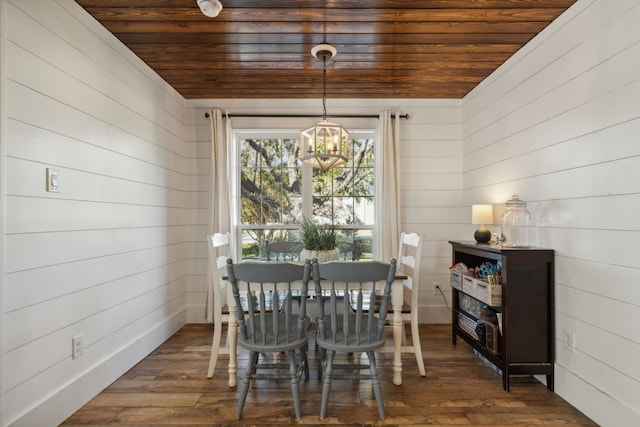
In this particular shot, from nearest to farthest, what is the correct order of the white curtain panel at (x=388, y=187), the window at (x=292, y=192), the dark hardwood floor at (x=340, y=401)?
the dark hardwood floor at (x=340, y=401) < the white curtain panel at (x=388, y=187) < the window at (x=292, y=192)

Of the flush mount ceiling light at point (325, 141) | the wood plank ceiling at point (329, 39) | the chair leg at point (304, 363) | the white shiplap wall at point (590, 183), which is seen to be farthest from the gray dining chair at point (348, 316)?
the wood plank ceiling at point (329, 39)

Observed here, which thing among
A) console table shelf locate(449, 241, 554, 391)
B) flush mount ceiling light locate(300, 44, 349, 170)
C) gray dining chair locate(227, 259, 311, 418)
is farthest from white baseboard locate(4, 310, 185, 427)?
console table shelf locate(449, 241, 554, 391)

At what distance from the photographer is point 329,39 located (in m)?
2.50

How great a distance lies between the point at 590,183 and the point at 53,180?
299 centimetres

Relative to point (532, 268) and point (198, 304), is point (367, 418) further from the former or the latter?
point (198, 304)

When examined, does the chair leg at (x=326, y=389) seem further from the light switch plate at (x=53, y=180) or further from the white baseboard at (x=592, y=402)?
the light switch plate at (x=53, y=180)

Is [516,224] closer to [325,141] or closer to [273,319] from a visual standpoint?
[325,141]

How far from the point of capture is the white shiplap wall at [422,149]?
375 centimetres

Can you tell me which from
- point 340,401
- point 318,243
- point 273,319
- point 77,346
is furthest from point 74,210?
point 340,401

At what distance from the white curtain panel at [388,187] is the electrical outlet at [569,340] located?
165cm

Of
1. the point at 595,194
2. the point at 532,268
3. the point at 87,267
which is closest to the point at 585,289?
the point at 532,268

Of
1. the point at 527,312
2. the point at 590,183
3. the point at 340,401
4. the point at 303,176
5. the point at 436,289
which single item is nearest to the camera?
the point at 590,183

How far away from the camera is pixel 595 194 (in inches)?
76.0

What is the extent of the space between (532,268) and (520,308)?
0.27m
